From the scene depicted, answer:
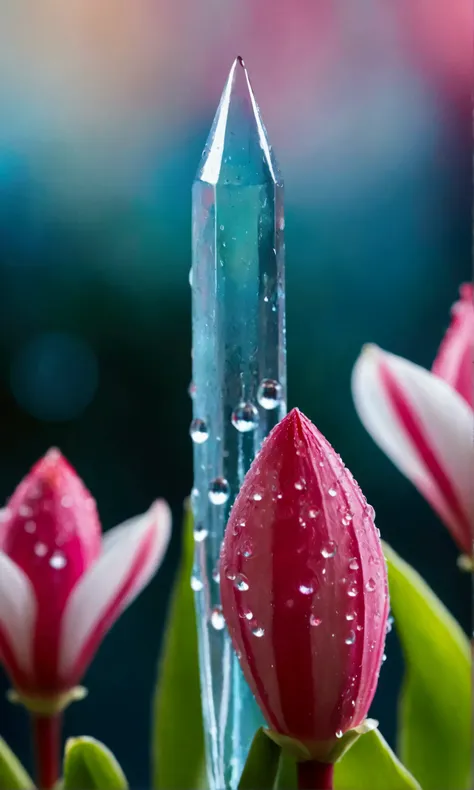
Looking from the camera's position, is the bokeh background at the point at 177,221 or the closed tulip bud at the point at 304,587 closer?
the closed tulip bud at the point at 304,587

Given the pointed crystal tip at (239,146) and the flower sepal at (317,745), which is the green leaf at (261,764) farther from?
the pointed crystal tip at (239,146)

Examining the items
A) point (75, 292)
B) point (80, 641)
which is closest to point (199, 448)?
point (80, 641)

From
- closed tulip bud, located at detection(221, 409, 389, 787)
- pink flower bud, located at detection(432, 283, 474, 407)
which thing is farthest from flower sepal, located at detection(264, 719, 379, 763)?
pink flower bud, located at detection(432, 283, 474, 407)

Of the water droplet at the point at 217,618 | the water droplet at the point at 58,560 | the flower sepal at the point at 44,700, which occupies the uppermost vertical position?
the water droplet at the point at 58,560

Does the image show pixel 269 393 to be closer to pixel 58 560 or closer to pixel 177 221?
pixel 58 560

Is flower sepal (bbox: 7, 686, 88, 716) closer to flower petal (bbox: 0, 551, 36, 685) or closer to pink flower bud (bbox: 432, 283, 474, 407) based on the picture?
flower petal (bbox: 0, 551, 36, 685)

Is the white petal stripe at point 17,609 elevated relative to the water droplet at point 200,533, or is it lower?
lower

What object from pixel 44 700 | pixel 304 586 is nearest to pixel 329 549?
pixel 304 586

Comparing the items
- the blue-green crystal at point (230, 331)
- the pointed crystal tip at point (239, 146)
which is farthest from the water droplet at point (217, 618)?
the pointed crystal tip at point (239, 146)
